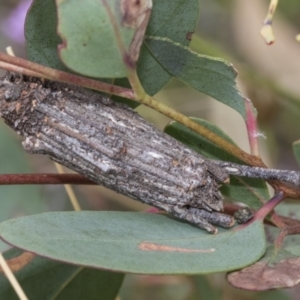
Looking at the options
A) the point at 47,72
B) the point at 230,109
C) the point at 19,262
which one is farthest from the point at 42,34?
the point at 230,109

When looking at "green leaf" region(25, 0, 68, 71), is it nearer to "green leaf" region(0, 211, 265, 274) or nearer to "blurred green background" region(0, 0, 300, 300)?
"green leaf" region(0, 211, 265, 274)

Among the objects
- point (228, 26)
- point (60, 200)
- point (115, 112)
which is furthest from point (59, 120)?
point (228, 26)

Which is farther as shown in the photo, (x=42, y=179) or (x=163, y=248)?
(x=42, y=179)

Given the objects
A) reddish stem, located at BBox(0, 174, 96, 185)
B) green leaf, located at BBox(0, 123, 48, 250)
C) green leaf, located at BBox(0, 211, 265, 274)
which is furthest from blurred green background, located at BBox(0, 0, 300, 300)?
green leaf, located at BBox(0, 211, 265, 274)

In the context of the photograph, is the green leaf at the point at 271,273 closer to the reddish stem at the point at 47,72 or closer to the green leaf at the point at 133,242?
the green leaf at the point at 133,242

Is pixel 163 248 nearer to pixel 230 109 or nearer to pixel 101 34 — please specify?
pixel 101 34

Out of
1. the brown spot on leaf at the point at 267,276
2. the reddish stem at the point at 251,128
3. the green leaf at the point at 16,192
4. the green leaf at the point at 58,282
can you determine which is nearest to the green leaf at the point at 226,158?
the reddish stem at the point at 251,128
